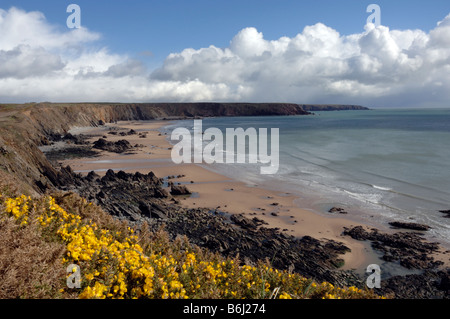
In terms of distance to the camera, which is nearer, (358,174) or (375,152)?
(358,174)

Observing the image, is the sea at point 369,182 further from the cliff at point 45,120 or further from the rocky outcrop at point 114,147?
the rocky outcrop at point 114,147

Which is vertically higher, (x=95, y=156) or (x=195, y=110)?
(x=195, y=110)

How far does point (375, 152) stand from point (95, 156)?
36755mm

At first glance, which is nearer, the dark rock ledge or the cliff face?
the dark rock ledge

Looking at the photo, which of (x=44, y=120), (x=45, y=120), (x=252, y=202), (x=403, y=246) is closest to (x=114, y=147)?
(x=44, y=120)

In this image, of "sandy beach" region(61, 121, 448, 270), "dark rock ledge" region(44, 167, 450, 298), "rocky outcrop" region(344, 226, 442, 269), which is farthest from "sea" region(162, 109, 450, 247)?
"dark rock ledge" region(44, 167, 450, 298)

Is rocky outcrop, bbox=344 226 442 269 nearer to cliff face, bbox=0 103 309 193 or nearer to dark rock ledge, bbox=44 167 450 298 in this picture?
dark rock ledge, bbox=44 167 450 298

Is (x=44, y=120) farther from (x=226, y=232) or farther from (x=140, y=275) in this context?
(x=140, y=275)

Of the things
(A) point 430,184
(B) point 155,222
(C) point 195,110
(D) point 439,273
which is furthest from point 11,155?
(C) point 195,110

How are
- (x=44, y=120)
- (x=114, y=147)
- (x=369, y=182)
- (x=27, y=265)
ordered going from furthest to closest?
(x=44, y=120) < (x=114, y=147) < (x=369, y=182) < (x=27, y=265)

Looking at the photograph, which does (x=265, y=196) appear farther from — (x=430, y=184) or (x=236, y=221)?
(x=430, y=184)

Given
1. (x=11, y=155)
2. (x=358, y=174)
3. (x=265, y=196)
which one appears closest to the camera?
(x=11, y=155)

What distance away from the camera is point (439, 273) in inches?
440
